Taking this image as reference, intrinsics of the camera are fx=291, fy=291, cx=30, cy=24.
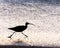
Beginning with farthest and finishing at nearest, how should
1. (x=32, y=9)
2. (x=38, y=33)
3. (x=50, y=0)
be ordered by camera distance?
(x=50, y=0) → (x=32, y=9) → (x=38, y=33)

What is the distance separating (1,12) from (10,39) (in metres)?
2.10

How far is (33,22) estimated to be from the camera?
5.74 meters

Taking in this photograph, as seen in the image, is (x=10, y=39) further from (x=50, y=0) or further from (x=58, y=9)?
(x=50, y=0)

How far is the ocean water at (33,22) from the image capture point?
4543 mm

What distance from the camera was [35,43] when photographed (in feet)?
14.5

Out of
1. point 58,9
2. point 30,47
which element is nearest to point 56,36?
point 30,47

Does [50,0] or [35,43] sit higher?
[50,0]

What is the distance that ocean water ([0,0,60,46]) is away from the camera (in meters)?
4.54

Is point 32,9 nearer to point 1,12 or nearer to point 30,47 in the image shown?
point 1,12

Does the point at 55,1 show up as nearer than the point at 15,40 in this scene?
No

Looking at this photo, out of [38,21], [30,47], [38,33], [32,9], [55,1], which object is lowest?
[30,47]

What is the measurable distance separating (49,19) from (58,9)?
4.05 feet

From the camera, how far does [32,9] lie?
6.93 meters

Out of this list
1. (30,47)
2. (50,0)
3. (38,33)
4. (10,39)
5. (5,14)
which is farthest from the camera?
(50,0)
